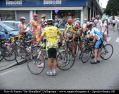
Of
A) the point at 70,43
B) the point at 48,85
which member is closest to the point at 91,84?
the point at 48,85

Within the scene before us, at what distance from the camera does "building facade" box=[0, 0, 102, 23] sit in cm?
3859

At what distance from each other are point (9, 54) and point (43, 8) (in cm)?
2718

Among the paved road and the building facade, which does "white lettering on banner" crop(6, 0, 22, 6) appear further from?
the paved road

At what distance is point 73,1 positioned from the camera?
3853 centimetres

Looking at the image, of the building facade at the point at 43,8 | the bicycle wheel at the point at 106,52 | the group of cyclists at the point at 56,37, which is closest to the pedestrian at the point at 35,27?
the group of cyclists at the point at 56,37

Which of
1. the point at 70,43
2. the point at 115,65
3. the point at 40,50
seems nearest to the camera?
the point at 40,50

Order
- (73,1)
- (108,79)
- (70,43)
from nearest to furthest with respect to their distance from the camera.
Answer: (108,79)
(70,43)
(73,1)

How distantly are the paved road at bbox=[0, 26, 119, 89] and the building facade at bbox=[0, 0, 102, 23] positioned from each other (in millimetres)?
26685

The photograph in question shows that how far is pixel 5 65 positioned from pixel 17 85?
3324 millimetres

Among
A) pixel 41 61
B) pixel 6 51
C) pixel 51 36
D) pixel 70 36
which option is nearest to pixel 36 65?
pixel 41 61

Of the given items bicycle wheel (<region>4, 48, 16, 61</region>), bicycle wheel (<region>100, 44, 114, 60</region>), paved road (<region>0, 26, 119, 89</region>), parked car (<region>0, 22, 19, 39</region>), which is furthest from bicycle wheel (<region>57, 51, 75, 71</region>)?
parked car (<region>0, 22, 19, 39</region>)

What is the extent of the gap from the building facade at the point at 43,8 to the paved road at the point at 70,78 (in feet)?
→ 87.6

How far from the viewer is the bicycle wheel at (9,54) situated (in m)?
12.7

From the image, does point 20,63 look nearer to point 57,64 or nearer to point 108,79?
point 57,64
